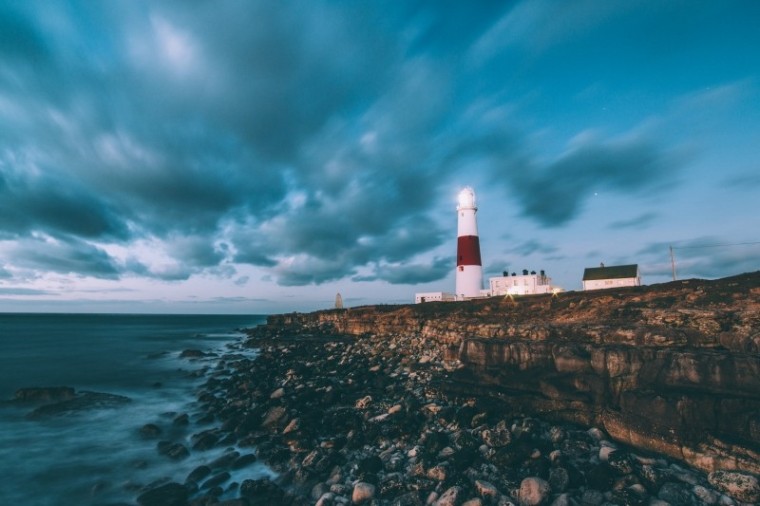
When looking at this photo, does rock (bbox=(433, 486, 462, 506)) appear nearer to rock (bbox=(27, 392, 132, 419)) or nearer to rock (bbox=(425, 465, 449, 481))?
rock (bbox=(425, 465, 449, 481))

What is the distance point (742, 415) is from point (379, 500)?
9.30m

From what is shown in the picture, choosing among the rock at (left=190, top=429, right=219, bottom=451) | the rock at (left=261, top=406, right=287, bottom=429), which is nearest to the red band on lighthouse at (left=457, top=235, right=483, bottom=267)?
the rock at (left=261, top=406, right=287, bottom=429)

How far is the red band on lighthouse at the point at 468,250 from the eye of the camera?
4100 cm

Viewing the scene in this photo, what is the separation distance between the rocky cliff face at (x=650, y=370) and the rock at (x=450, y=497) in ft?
17.7

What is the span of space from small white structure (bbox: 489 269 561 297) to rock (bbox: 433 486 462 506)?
35.6m

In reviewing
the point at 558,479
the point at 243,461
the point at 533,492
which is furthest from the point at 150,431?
the point at 558,479

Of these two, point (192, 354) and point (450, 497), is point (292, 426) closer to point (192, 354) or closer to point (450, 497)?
point (450, 497)

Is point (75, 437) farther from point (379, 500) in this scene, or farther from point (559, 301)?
point (559, 301)

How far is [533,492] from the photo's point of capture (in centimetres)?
804

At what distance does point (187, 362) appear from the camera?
112 ft

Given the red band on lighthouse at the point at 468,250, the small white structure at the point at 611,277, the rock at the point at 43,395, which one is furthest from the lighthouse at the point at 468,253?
the rock at the point at 43,395

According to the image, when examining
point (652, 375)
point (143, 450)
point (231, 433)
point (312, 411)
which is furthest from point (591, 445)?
point (143, 450)

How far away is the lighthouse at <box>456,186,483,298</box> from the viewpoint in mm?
41000

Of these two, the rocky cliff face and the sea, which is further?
the sea
